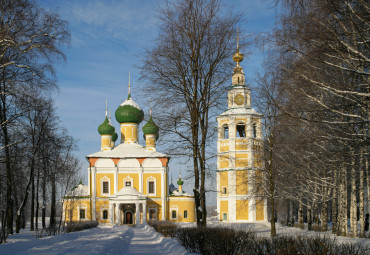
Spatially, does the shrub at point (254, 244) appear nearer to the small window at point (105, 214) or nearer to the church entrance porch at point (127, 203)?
the church entrance porch at point (127, 203)

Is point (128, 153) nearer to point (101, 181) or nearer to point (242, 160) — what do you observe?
point (101, 181)

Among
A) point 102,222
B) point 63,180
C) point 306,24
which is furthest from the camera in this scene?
point 102,222

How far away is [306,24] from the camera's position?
8.95 meters

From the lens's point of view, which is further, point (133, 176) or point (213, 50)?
point (133, 176)

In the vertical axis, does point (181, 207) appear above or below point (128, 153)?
below

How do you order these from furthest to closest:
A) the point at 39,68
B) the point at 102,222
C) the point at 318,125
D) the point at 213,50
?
the point at 102,222
the point at 318,125
the point at 213,50
the point at 39,68

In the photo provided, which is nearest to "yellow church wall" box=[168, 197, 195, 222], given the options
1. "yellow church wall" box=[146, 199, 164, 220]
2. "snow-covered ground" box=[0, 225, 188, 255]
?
"yellow church wall" box=[146, 199, 164, 220]

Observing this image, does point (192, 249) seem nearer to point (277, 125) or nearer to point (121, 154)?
point (277, 125)

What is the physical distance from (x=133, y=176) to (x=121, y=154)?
2.63m

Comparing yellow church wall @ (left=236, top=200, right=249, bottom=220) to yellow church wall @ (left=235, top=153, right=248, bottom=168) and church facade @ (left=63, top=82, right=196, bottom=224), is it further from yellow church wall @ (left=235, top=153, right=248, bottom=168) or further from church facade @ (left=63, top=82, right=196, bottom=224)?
church facade @ (left=63, top=82, right=196, bottom=224)

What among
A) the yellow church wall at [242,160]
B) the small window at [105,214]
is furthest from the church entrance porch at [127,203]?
the yellow church wall at [242,160]

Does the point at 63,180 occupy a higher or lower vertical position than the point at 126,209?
higher

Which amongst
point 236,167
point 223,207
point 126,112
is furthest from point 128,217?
point 236,167

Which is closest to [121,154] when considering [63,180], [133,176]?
[133,176]
